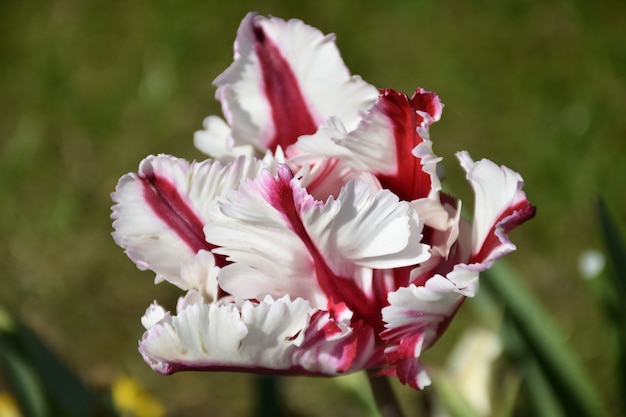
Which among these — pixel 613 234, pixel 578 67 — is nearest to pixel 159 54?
pixel 578 67

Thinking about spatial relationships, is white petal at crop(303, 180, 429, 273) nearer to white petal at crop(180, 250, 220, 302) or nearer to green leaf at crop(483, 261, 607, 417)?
white petal at crop(180, 250, 220, 302)

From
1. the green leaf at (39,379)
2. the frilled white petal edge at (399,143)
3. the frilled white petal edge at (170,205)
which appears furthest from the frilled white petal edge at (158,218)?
the green leaf at (39,379)

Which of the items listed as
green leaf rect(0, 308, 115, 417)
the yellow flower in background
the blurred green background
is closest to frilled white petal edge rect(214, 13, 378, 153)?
green leaf rect(0, 308, 115, 417)

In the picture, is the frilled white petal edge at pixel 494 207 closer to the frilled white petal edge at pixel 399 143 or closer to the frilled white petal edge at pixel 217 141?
the frilled white petal edge at pixel 399 143

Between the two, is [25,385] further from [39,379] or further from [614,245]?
[614,245]

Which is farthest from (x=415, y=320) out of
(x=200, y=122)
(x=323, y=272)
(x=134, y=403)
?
(x=200, y=122)

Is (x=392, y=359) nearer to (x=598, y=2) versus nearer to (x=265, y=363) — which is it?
(x=265, y=363)
